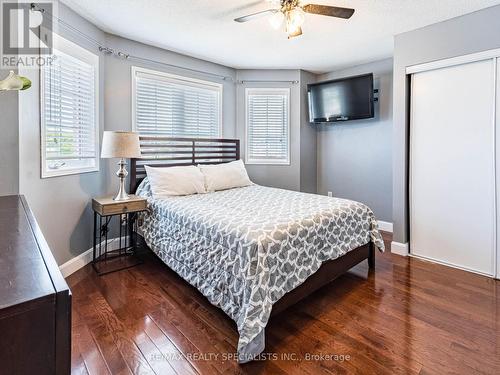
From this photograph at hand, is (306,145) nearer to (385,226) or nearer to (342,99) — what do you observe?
(342,99)

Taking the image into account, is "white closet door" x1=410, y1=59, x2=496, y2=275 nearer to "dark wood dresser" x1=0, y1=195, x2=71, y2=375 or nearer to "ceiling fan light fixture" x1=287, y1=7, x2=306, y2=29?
"ceiling fan light fixture" x1=287, y1=7, x2=306, y2=29

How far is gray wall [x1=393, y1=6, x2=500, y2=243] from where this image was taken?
2611mm

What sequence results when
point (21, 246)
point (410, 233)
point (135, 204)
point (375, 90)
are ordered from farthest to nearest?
point (375, 90) → point (410, 233) → point (135, 204) → point (21, 246)

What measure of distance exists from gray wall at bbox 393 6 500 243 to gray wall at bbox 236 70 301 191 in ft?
5.31

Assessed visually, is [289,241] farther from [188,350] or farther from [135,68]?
[135,68]

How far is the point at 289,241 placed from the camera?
76.2 inches

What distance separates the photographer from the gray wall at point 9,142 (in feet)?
6.51

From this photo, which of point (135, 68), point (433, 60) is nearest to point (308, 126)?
point (433, 60)

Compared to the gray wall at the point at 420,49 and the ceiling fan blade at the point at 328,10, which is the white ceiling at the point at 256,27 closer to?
the gray wall at the point at 420,49

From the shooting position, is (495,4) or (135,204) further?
(135,204)

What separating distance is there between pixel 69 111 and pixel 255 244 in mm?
2338

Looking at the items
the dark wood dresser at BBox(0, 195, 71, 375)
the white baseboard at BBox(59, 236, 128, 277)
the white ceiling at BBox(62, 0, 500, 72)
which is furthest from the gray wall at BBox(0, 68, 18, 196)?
the dark wood dresser at BBox(0, 195, 71, 375)

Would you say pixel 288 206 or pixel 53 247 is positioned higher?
pixel 288 206

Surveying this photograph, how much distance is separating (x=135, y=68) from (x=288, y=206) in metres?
2.57
